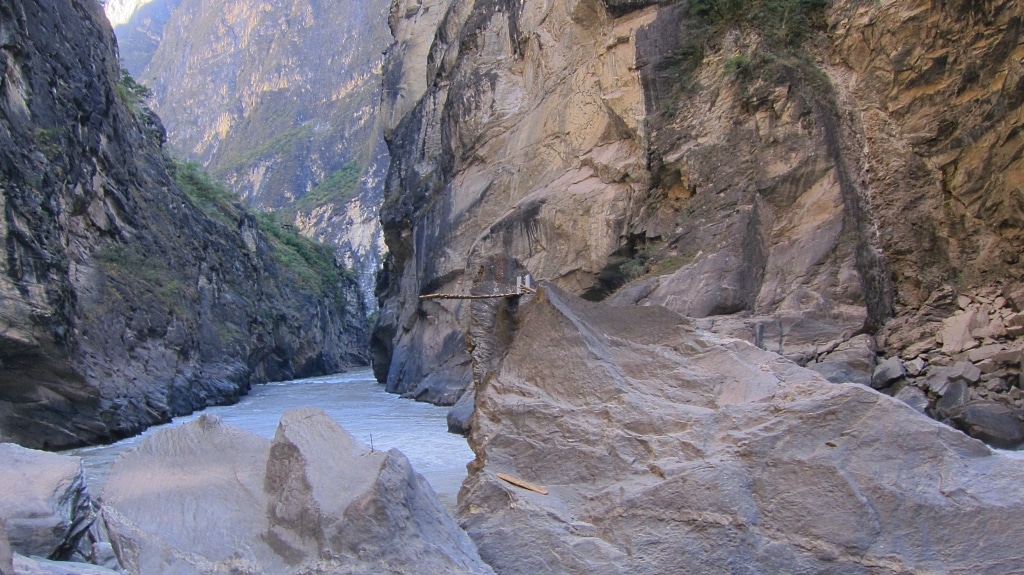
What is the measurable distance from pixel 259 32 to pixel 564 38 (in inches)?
5061

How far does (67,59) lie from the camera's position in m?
21.1

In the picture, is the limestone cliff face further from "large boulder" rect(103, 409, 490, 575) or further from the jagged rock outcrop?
the jagged rock outcrop

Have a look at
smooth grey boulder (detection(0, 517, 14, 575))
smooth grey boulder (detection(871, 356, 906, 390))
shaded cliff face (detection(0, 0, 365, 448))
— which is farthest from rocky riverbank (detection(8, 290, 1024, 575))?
shaded cliff face (detection(0, 0, 365, 448))

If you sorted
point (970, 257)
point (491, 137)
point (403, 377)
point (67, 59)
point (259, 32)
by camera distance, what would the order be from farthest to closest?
point (259, 32), point (403, 377), point (491, 137), point (67, 59), point (970, 257)

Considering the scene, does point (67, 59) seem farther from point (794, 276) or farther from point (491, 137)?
point (794, 276)

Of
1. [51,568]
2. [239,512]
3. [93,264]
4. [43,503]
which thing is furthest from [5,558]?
[93,264]

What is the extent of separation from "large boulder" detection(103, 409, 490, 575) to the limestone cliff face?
974cm

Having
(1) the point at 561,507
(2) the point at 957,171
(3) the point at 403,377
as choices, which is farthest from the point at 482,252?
(1) the point at 561,507

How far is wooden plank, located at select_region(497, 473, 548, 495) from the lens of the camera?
6.52 m

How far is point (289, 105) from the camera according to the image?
12331cm

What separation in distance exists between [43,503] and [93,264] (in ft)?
58.2

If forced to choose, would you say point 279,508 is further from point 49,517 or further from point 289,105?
point 289,105

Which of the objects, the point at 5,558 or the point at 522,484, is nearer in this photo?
the point at 5,558

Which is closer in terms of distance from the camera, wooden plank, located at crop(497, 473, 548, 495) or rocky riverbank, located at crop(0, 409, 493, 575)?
rocky riverbank, located at crop(0, 409, 493, 575)
